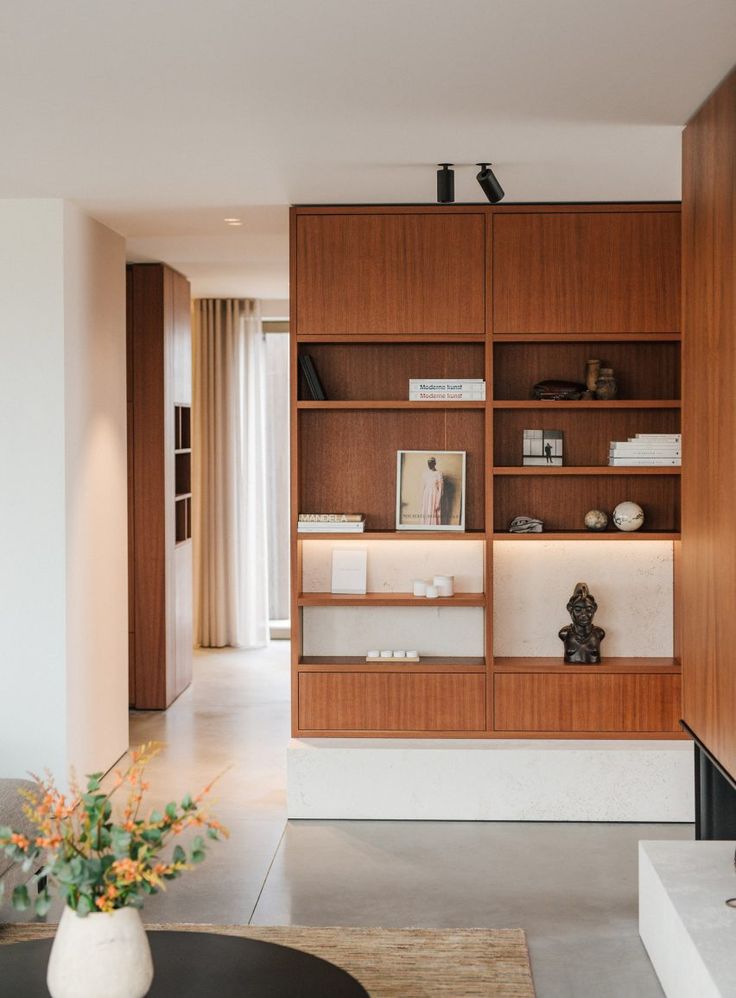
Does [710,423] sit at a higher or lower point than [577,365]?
lower

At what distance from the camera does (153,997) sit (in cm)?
247

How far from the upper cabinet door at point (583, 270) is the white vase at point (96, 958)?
3339 mm

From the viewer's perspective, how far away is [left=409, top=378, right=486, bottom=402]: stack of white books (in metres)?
5.07

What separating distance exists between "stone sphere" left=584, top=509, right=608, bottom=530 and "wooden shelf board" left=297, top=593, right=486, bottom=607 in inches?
22.3

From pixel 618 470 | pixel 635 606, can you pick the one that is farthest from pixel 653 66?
pixel 635 606

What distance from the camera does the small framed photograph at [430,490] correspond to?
204 inches

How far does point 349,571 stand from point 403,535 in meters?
0.33

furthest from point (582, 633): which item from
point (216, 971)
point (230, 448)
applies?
point (230, 448)

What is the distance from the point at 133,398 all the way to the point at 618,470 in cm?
310

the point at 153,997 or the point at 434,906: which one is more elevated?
the point at 153,997

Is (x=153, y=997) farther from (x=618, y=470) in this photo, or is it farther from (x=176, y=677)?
(x=176, y=677)

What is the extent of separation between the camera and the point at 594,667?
504cm

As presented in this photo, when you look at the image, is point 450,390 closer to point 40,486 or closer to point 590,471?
point 590,471

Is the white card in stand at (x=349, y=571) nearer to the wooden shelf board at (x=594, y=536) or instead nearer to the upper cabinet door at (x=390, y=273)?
the wooden shelf board at (x=594, y=536)
